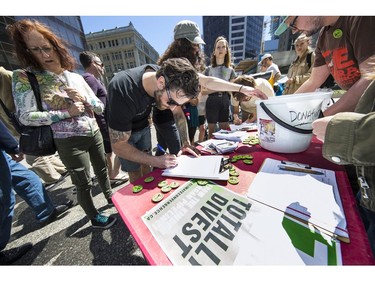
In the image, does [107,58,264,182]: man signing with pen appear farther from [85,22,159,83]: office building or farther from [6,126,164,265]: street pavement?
[85,22,159,83]: office building

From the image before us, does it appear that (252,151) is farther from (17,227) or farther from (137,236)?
(17,227)

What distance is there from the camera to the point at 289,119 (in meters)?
0.94

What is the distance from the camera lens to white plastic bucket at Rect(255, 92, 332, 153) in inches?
35.2

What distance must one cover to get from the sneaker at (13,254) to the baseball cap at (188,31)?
2241mm

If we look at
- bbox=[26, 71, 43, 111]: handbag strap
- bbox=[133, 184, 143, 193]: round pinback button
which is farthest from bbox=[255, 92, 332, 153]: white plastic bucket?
bbox=[26, 71, 43, 111]: handbag strap

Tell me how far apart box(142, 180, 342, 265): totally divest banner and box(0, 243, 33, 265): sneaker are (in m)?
1.56

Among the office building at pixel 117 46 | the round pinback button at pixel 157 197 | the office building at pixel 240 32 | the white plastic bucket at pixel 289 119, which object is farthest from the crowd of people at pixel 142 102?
the office building at pixel 240 32

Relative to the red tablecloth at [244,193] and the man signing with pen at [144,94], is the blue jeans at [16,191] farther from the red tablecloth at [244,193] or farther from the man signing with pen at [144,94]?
the red tablecloth at [244,193]

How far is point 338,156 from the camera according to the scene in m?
0.55

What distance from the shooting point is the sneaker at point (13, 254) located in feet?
4.22

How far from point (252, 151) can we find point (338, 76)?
734 mm

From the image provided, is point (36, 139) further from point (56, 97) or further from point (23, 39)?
point (23, 39)

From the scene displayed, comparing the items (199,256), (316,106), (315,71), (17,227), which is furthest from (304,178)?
(17,227)

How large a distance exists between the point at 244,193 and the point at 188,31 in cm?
144
